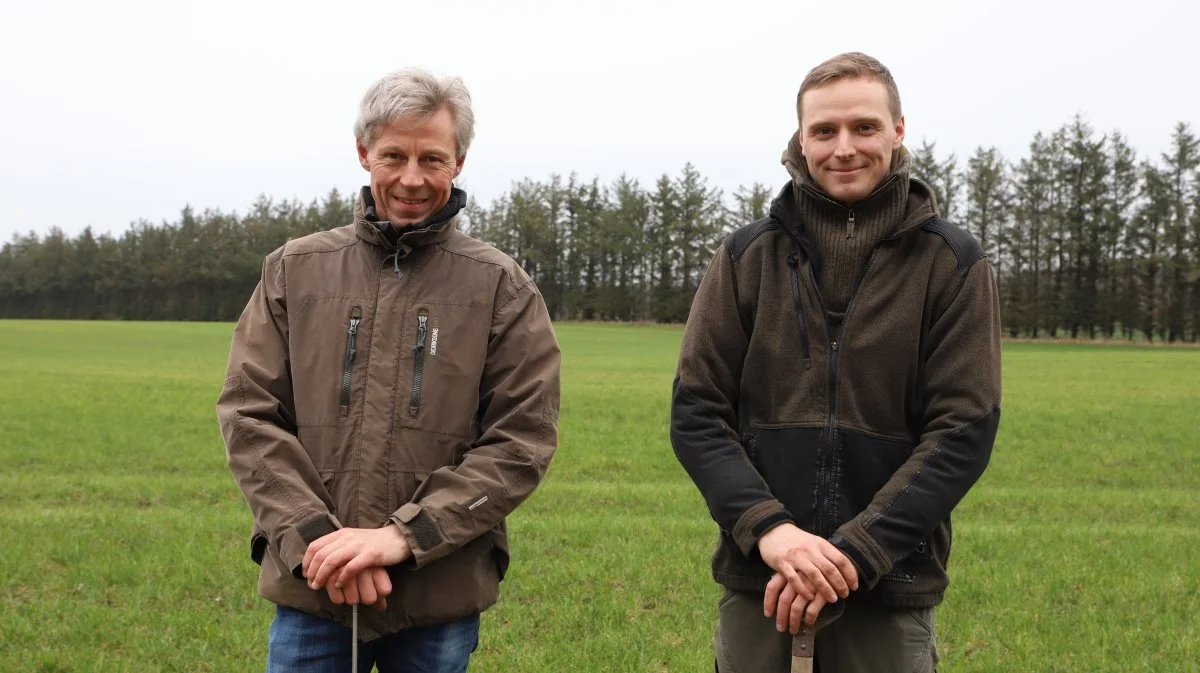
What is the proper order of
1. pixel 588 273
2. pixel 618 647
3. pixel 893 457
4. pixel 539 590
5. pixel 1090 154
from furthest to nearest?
1. pixel 588 273
2. pixel 1090 154
3. pixel 539 590
4. pixel 618 647
5. pixel 893 457

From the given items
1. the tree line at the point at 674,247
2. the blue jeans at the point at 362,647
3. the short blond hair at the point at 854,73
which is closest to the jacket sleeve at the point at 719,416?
the short blond hair at the point at 854,73

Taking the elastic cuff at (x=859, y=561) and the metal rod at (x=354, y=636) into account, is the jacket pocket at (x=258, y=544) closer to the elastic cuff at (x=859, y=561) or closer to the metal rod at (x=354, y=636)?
the metal rod at (x=354, y=636)

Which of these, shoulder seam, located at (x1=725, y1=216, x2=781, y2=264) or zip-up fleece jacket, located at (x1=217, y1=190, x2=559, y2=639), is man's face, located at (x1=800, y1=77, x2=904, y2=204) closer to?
shoulder seam, located at (x1=725, y1=216, x2=781, y2=264)

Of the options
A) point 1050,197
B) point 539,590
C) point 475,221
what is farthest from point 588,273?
point 539,590

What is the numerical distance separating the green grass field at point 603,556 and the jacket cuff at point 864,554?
283 centimetres

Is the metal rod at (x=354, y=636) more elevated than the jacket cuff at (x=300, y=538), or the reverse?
the jacket cuff at (x=300, y=538)

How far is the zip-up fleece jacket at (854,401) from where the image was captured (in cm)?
246

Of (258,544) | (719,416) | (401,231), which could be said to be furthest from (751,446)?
(258,544)

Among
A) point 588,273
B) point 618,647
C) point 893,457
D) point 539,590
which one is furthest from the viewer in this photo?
point 588,273

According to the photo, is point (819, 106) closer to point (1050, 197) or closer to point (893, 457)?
point (893, 457)

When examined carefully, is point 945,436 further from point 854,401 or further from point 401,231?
point 401,231

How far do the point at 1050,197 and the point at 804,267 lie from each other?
220 ft

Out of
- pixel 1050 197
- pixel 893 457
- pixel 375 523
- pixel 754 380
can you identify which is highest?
pixel 1050 197

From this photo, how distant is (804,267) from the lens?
8.72 feet
